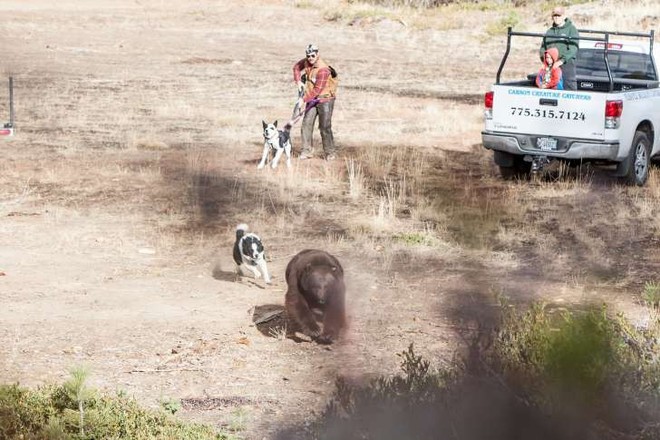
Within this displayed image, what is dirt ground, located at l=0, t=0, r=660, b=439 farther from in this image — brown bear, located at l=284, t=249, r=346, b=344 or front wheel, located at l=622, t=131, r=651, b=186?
front wheel, located at l=622, t=131, r=651, b=186

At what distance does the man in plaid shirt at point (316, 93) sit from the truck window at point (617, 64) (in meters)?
3.57

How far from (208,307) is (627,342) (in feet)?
14.0

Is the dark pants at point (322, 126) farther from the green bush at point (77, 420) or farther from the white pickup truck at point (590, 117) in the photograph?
the green bush at point (77, 420)

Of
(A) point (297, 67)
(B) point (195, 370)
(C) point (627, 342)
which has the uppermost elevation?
(A) point (297, 67)

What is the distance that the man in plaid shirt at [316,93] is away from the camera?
16.4 meters

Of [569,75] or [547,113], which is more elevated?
[569,75]

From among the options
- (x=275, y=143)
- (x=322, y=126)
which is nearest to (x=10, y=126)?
(x=275, y=143)

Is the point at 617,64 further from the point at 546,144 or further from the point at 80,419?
the point at 80,419

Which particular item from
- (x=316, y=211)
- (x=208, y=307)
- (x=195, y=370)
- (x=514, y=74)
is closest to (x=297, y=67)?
(x=316, y=211)

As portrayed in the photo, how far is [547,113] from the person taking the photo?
1421 centimetres

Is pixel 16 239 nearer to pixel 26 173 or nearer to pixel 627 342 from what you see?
pixel 26 173

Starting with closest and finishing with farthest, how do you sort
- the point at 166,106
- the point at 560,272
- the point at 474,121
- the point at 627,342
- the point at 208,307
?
the point at 627,342, the point at 208,307, the point at 560,272, the point at 474,121, the point at 166,106

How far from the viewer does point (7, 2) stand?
46.1m

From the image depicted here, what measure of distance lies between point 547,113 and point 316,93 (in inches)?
148
